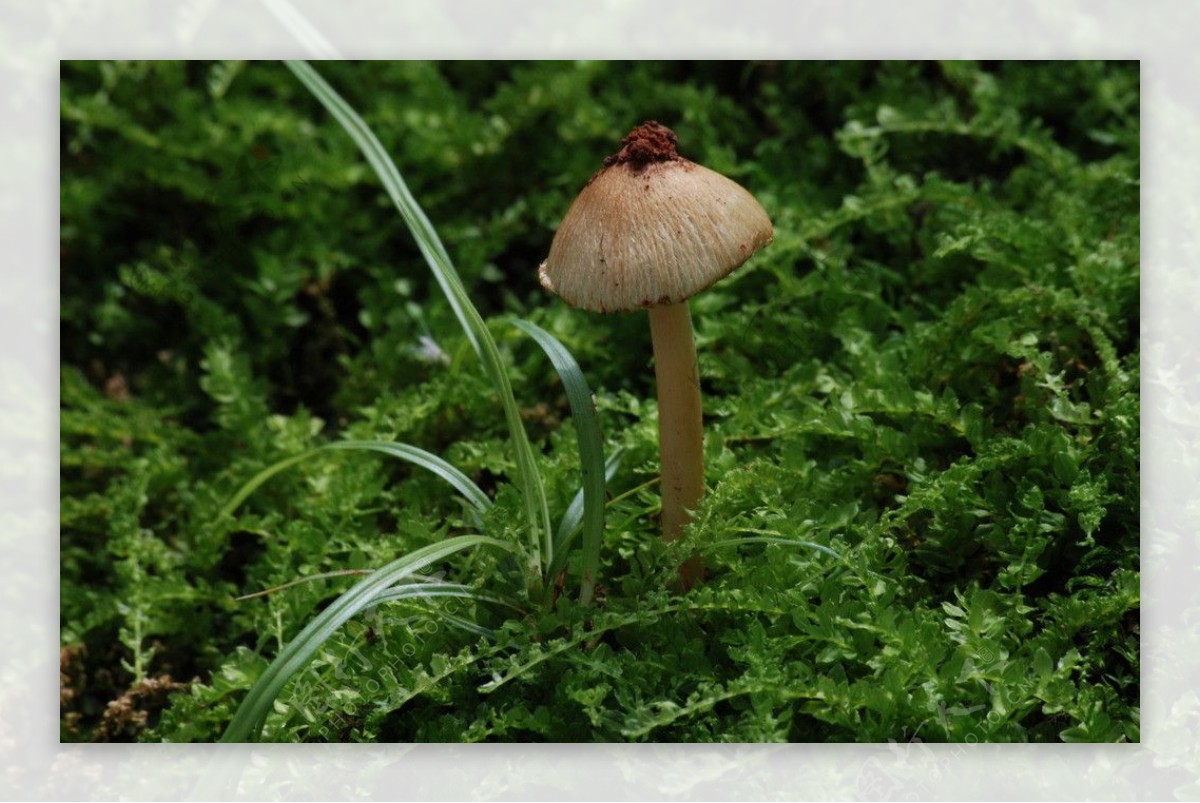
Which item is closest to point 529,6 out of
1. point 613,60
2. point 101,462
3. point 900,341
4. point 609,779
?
point 613,60

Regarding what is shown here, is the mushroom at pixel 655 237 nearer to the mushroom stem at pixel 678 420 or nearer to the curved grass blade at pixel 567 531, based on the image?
the mushroom stem at pixel 678 420

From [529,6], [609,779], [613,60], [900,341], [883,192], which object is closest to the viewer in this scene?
[609,779]

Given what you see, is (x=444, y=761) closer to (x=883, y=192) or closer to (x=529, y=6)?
(x=883, y=192)

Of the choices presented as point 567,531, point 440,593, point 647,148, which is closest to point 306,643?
point 440,593

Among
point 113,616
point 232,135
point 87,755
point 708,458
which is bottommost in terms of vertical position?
point 87,755

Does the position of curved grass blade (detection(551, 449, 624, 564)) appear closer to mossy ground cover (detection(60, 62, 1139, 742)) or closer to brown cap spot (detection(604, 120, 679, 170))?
mossy ground cover (detection(60, 62, 1139, 742))

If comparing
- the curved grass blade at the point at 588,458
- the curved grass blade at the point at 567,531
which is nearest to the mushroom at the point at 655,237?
the curved grass blade at the point at 588,458
